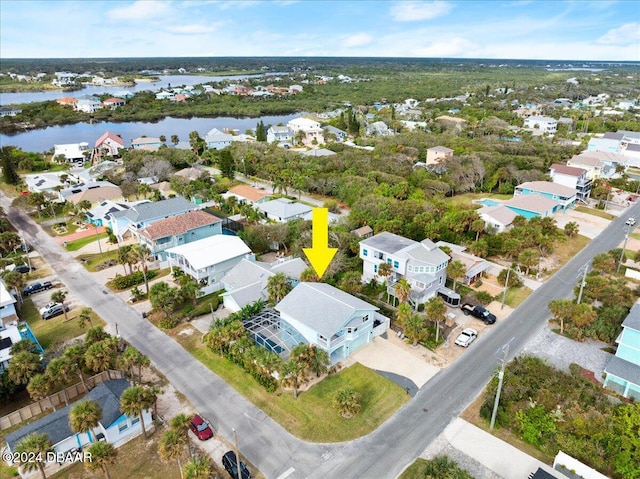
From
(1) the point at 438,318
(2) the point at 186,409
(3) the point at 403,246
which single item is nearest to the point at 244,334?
(2) the point at 186,409

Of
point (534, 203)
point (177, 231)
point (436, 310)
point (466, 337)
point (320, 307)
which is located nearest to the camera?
point (320, 307)

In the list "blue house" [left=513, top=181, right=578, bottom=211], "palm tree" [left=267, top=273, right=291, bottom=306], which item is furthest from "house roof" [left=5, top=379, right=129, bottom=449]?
"blue house" [left=513, top=181, right=578, bottom=211]

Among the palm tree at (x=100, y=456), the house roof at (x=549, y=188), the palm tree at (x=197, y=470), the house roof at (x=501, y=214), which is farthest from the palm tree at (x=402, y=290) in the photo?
the house roof at (x=549, y=188)

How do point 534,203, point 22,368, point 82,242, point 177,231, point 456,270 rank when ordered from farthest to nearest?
point 534,203 < point 82,242 < point 177,231 < point 456,270 < point 22,368

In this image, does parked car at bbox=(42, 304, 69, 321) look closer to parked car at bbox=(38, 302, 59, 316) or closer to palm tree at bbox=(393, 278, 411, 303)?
parked car at bbox=(38, 302, 59, 316)

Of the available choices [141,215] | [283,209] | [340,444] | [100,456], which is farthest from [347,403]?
[141,215]

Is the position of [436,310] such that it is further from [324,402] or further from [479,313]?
[324,402]
